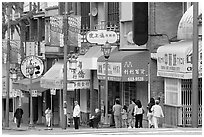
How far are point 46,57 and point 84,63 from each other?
28.3 feet

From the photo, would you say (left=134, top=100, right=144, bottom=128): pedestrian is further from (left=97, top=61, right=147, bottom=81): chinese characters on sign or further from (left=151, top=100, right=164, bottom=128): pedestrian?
(left=97, top=61, right=147, bottom=81): chinese characters on sign

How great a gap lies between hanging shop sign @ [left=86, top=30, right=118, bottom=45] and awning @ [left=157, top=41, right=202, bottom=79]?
10.3ft

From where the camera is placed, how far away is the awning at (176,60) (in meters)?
29.8

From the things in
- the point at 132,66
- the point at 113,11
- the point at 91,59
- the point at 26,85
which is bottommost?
the point at 26,85

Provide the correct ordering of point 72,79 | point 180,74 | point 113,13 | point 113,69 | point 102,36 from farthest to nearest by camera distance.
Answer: point 72,79 → point 113,13 → point 113,69 → point 102,36 → point 180,74

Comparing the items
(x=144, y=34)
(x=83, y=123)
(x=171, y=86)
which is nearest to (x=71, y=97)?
(x=83, y=123)

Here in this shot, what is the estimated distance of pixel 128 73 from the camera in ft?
116

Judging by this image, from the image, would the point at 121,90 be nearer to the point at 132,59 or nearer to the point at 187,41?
the point at 132,59

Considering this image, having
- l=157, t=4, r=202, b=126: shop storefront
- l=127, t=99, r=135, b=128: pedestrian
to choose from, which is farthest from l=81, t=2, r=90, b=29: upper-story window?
l=127, t=99, r=135, b=128: pedestrian

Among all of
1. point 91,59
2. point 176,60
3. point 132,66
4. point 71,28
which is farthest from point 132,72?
point 176,60

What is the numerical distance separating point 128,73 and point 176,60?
5.10 m

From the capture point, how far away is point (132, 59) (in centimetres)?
3547

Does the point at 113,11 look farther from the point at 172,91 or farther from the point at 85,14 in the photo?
the point at 172,91

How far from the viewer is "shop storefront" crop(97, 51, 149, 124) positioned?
116ft
